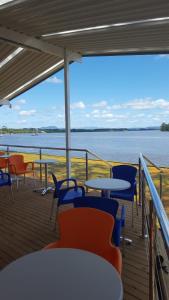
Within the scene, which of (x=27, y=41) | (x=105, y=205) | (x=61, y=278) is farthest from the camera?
(x=27, y=41)

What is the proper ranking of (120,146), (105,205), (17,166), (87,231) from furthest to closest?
1. (120,146)
2. (17,166)
3. (105,205)
4. (87,231)

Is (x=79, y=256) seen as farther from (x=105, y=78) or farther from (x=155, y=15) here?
(x=105, y=78)

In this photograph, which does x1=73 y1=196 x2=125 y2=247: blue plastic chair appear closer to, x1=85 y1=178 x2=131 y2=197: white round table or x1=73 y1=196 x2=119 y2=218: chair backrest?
x1=73 y1=196 x2=119 y2=218: chair backrest

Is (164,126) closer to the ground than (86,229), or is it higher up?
higher up

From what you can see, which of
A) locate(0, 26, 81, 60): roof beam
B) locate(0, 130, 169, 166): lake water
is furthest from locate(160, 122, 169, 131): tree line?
locate(0, 26, 81, 60): roof beam

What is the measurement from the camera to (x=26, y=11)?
4.14m

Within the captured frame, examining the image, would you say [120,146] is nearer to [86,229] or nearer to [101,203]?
[101,203]

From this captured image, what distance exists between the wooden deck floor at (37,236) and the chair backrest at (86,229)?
0.65m

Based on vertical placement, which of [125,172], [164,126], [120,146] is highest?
[164,126]

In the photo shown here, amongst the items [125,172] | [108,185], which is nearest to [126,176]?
[125,172]

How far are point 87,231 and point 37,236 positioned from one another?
1659mm

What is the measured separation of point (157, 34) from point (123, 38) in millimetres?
695

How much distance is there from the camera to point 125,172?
4246mm

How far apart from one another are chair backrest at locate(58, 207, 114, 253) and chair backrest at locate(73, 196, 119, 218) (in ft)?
1.01
